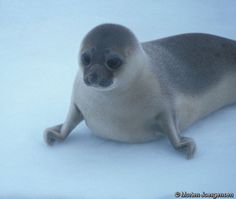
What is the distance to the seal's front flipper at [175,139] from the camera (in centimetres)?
255

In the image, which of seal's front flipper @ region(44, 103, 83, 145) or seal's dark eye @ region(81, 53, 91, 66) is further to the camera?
seal's front flipper @ region(44, 103, 83, 145)

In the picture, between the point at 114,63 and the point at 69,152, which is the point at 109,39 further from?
the point at 69,152

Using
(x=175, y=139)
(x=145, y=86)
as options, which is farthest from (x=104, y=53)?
(x=175, y=139)

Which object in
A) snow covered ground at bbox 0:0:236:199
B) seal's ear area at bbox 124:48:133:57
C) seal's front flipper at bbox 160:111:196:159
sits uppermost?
seal's ear area at bbox 124:48:133:57

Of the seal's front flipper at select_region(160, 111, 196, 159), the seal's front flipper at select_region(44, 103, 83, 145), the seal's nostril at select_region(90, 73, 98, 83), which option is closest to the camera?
the seal's nostril at select_region(90, 73, 98, 83)

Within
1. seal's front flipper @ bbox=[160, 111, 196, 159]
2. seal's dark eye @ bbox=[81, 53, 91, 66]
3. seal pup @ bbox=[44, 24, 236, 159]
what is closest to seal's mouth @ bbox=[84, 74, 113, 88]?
seal pup @ bbox=[44, 24, 236, 159]

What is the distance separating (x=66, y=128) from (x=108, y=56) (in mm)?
661

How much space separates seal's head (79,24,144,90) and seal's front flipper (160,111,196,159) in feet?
1.14

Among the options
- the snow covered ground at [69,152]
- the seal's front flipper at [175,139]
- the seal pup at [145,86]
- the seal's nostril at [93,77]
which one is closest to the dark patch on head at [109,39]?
the seal pup at [145,86]

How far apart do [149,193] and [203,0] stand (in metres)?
4.38

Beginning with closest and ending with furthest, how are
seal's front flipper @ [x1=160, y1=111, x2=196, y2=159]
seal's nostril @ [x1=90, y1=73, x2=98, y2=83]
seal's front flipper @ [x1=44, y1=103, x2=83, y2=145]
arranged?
seal's nostril @ [x1=90, y1=73, x2=98, y2=83]
seal's front flipper @ [x1=160, y1=111, x2=196, y2=159]
seal's front flipper @ [x1=44, y1=103, x2=83, y2=145]

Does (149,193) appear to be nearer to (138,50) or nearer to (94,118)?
(94,118)

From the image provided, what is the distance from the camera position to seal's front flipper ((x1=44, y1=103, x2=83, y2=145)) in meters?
2.73

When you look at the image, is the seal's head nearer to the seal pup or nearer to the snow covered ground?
the seal pup
